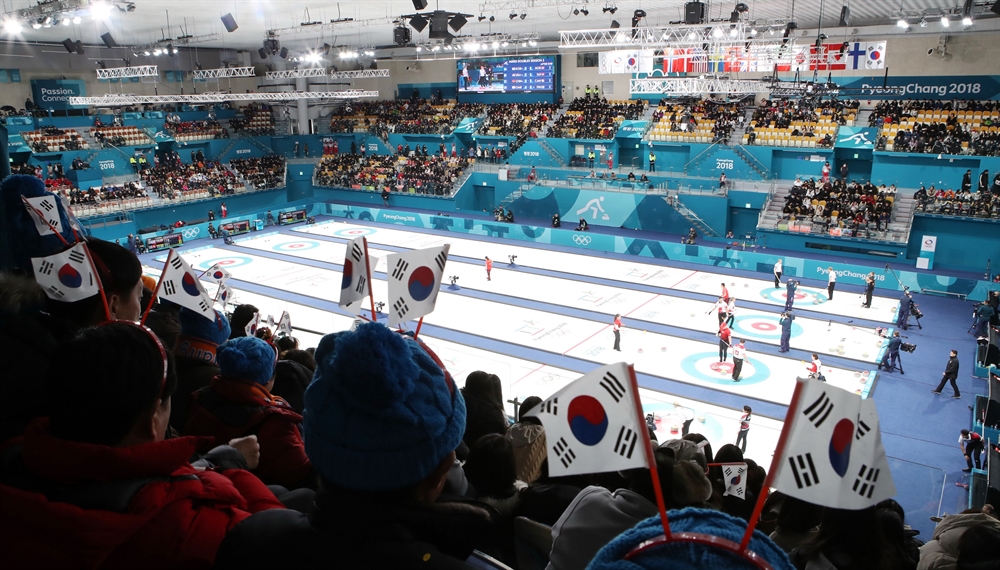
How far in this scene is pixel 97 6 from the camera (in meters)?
17.0

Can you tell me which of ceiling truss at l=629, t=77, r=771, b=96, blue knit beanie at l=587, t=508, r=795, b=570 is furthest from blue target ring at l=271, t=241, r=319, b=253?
blue knit beanie at l=587, t=508, r=795, b=570

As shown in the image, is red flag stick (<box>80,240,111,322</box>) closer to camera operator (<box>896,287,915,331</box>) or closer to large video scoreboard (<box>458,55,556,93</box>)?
camera operator (<box>896,287,915,331</box>)

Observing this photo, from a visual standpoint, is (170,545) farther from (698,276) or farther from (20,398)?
(698,276)

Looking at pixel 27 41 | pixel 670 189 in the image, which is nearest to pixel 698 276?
pixel 670 189

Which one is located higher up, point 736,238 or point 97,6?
point 97,6

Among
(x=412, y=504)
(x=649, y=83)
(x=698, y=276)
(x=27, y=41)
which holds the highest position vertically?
(x=27, y=41)

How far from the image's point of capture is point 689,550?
4.27ft

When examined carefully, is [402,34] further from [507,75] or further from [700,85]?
[507,75]

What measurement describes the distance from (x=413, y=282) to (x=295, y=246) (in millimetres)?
30291

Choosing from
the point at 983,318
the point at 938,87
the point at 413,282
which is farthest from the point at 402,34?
the point at 938,87

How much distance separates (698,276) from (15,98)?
4101cm

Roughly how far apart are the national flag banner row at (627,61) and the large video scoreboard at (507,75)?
13.7 m

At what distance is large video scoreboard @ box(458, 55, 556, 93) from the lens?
142 ft

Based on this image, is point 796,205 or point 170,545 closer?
point 170,545
